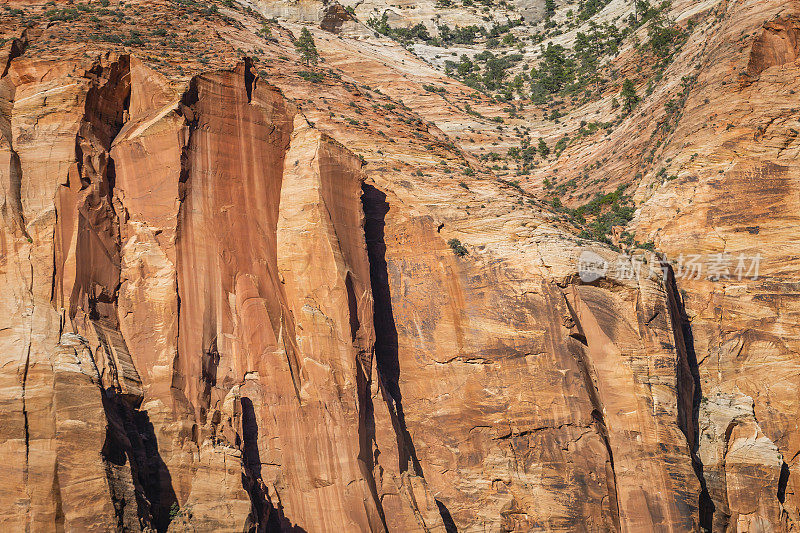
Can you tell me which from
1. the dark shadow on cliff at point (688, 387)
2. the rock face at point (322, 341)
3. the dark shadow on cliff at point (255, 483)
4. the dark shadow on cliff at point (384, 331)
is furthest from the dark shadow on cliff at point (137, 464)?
the dark shadow on cliff at point (688, 387)

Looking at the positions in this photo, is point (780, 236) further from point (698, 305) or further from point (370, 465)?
point (370, 465)

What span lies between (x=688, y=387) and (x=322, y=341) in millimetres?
16441

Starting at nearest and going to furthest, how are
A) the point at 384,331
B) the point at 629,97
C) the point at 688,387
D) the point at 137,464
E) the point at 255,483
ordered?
the point at 137,464
the point at 255,483
the point at 384,331
the point at 688,387
the point at 629,97

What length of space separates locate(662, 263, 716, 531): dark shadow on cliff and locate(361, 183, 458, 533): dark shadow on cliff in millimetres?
10189

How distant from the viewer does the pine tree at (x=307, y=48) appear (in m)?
53.5

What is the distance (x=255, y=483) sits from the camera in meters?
27.3

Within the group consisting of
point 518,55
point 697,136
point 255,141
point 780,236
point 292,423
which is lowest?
point 292,423

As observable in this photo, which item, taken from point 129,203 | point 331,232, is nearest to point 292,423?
point 331,232

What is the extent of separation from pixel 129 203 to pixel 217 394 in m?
7.09

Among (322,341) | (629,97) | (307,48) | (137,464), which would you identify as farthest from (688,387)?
(307,48)

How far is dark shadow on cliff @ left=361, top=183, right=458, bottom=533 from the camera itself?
3169 centimetres

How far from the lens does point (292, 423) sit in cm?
2866

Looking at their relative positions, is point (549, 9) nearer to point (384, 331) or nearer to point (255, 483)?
point (384, 331)

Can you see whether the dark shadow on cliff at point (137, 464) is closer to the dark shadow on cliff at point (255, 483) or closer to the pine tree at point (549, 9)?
the dark shadow on cliff at point (255, 483)
